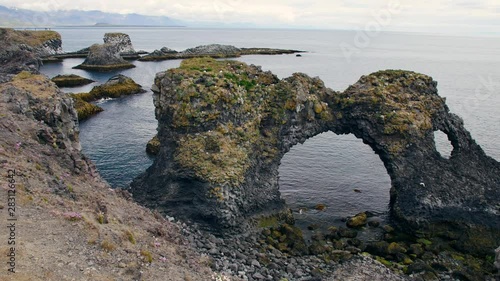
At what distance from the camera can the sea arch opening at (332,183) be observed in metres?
48.1

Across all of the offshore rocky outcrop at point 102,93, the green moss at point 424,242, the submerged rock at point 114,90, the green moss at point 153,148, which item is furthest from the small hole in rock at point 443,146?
the submerged rock at point 114,90

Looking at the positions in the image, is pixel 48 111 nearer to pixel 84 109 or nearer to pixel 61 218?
pixel 61 218

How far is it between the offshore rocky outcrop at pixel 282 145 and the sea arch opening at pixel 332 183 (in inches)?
140

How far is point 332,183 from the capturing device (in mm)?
56531

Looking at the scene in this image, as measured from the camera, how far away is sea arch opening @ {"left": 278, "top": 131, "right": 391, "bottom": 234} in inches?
1892

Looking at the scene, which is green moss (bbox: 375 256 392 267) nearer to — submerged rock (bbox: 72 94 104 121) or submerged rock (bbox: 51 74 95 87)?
submerged rock (bbox: 72 94 104 121)

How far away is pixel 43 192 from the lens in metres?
28.2

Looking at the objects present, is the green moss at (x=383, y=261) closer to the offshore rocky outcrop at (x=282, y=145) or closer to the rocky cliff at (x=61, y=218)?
the offshore rocky outcrop at (x=282, y=145)

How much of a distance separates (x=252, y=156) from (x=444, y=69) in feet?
534

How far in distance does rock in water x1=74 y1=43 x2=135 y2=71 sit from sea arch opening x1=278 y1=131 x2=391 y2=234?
116m

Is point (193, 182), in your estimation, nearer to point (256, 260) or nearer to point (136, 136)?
point (256, 260)

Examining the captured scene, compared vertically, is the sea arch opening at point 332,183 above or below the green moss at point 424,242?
above

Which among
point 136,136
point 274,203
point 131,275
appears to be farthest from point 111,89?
point 131,275

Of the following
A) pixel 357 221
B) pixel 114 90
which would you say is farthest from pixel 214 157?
pixel 114 90
